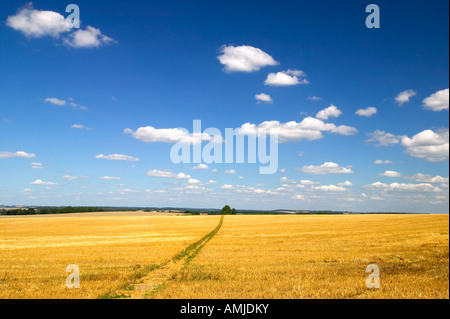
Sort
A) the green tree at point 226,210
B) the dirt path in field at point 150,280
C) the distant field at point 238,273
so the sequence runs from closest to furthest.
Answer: the distant field at point 238,273 → the dirt path in field at point 150,280 → the green tree at point 226,210

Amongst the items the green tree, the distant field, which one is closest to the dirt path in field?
the distant field

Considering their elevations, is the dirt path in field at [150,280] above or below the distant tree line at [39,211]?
above

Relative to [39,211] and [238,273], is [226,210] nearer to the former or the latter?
[39,211]

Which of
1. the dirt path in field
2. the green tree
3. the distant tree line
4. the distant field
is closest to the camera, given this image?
the distant field

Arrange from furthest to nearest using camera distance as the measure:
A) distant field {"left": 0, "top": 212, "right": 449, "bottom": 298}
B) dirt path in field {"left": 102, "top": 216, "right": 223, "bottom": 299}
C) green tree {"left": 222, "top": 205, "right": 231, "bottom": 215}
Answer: green tree {"left": 222, "top": 205, "right": 231, "bottom": 215}, dirt path in field {"left": 102, "top": 216, "right": 223, "bottom": 299}, distant field {"left": 0, "top": 212, "right": 449, "bottom": 298}

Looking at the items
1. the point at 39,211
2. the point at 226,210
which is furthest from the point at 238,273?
the point at 226,210

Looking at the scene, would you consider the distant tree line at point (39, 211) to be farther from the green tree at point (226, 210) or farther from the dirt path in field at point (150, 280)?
the dirt path in field at point (150, 280)

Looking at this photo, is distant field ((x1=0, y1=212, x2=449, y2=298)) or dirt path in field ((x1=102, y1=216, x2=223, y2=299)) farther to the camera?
dirt path in field ((x1=102, y1=216, x2=223, y2=299))

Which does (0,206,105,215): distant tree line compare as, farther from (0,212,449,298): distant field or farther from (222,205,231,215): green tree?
(0,212,449,298): distant field

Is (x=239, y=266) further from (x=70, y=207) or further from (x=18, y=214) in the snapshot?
(x=70, y=207)

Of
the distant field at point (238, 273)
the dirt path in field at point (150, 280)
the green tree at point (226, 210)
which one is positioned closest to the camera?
the distant field at point (238, 273)

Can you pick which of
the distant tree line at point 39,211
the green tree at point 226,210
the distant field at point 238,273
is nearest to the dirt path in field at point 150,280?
the distant field at point 238,273
